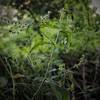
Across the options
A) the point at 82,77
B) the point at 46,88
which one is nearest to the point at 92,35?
the point at 82,77

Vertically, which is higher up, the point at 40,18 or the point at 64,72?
the point at 40,18

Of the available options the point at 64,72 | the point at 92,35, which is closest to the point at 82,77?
the point at 64,72

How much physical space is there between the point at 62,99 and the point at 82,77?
5.7 inches

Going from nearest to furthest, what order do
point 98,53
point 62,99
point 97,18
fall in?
point 62,99, point 98,53, point 97,18

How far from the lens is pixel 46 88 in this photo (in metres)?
1.50

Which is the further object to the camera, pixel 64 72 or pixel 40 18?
pixel 40 18

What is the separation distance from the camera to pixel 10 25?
1608 mm

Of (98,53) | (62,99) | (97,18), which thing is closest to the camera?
(62,99)

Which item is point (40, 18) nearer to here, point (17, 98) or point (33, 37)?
point (33, 37)

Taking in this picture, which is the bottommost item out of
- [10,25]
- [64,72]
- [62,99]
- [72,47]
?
[62,99]

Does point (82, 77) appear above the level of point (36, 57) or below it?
below

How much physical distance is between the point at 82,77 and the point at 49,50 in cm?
20

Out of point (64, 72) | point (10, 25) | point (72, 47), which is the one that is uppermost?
point (10, 25)

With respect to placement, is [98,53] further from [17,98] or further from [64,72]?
[17,98]
